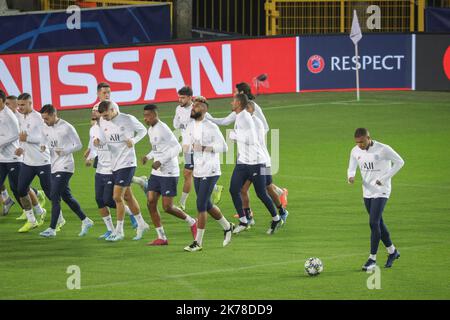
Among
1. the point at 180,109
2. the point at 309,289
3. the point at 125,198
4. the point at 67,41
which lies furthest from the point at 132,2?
the point at 309,289

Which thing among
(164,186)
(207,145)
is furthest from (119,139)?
(207,145)

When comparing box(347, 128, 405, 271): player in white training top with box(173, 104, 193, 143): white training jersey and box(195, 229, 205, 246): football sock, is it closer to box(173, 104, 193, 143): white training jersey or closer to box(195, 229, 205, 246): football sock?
box(195, 229, 205, 246): football sock

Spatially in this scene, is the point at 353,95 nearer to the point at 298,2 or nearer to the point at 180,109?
the point at 298,2

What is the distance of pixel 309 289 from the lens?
14.5 meters

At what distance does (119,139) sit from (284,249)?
3.11m

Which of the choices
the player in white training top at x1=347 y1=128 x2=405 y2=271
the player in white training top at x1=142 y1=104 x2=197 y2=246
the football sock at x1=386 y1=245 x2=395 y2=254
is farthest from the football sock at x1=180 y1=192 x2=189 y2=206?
the football sock at x1=386 y1=245 x2=395 y2=254

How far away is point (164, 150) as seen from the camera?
694 inches

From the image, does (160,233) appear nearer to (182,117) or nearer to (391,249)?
(391,249)

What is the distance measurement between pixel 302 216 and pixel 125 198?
361 cm

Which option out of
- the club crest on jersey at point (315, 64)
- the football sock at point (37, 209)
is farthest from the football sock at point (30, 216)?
the club crest on jersey at point (315, 64)

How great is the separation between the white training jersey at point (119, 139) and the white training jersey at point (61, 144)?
79cm

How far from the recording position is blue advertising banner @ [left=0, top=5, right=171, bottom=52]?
33844 millimetres

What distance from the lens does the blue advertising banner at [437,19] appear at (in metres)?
37.6

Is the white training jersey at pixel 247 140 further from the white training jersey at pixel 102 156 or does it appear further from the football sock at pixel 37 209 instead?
the football sock at pixel 37 209
